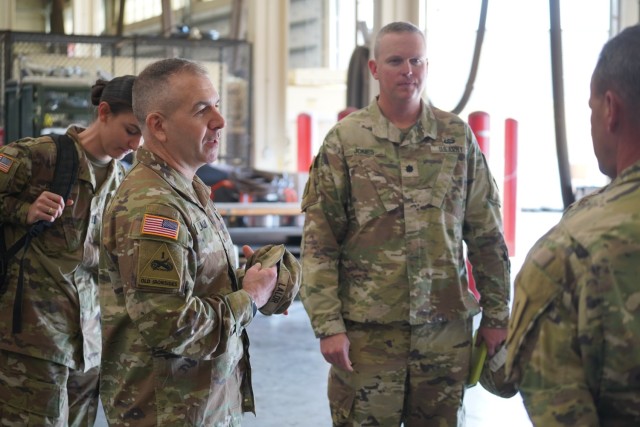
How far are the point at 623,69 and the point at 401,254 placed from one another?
1.41 metres

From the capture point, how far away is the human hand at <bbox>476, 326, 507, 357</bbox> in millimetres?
2682

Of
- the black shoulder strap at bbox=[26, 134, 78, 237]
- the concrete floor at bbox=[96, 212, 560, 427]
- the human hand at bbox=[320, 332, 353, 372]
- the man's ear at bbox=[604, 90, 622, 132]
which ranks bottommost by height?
the concrete floor at bbox=[96, 212, 560, 427]

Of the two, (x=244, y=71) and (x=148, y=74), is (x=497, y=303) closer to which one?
(x=148, y=74)

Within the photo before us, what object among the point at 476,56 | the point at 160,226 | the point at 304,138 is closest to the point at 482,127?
the point at 476,56

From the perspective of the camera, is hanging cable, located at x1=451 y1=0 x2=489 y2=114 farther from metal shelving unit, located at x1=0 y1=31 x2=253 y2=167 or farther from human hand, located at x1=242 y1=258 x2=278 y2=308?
metal shelving unit, located at x1=0 y1=31 x2=253 y2=167

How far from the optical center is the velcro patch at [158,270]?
1.84m

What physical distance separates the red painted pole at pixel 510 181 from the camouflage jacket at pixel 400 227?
5.26 m

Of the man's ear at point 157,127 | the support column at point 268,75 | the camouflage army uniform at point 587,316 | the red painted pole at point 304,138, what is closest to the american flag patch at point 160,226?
the man's ear at point 157,127

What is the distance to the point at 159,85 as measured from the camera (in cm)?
203

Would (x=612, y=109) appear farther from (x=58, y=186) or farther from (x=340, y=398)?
(x=58, y=186)

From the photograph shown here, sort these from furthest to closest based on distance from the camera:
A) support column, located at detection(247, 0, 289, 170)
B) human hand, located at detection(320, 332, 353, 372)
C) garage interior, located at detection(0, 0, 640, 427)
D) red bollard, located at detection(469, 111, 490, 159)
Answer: support column, located at detection(247, 0, 289, 170)
red bollard, located at detection(469, 111, 490, 159)
garage interior, located at detection(0, 0, 640, 427)
human hand, located at detection(320, 332, 353, 372)

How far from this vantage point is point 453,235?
266 cm

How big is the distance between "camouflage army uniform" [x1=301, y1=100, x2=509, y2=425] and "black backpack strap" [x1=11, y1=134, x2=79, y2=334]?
31.8 inches

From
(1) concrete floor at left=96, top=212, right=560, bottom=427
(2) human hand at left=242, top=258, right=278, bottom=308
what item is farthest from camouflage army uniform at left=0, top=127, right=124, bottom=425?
(1) concrete floor at left=96, top=212, right=560, bottom=427
